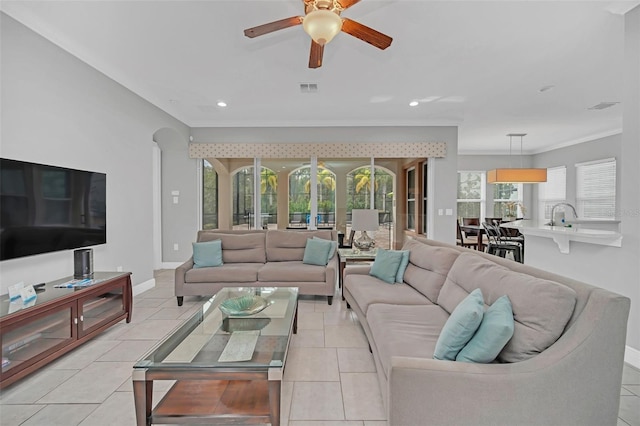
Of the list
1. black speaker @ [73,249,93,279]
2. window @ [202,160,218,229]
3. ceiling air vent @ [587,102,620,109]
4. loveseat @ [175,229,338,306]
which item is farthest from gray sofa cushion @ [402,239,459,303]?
window @ [202,160,218,229]

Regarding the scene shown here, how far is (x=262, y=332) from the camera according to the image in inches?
89.9

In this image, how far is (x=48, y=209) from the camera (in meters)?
2.81

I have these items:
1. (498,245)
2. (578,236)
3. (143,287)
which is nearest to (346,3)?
(578,236)

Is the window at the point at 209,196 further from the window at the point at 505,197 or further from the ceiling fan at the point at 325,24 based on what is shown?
the window at the point at 505,197

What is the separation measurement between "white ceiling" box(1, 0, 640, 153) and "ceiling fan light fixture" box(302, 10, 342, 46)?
27.0 inches

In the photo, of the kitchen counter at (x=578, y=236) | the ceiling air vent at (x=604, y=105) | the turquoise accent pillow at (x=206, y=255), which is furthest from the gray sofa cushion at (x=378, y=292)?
the ceiling air vent at (x=604, y=105)

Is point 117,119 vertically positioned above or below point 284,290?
above

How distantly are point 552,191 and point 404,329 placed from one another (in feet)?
27.5

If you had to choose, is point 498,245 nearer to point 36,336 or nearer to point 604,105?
point 604,105

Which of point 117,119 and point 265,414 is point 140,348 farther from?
point 117,119

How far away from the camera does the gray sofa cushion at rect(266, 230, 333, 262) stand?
14.8ft

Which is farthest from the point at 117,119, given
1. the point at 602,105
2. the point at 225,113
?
the point at 602,105

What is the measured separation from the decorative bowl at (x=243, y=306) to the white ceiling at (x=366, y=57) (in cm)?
238

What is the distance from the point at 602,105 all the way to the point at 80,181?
23.4ft
